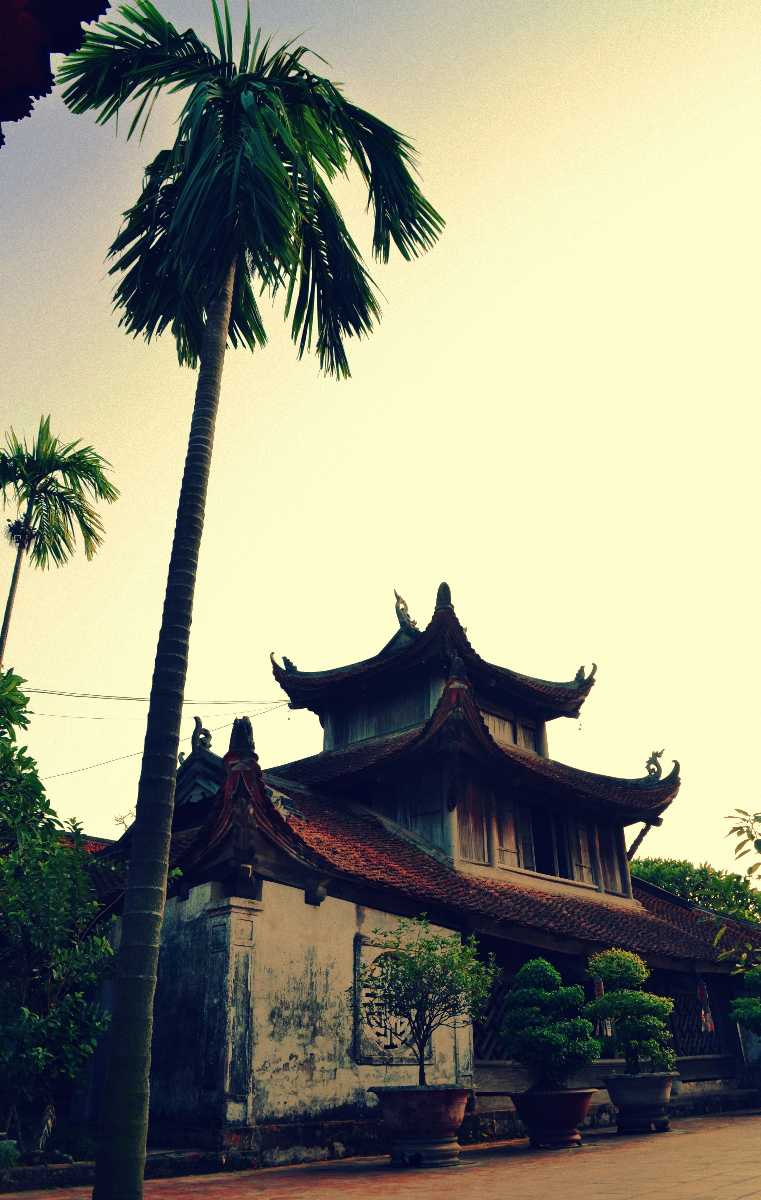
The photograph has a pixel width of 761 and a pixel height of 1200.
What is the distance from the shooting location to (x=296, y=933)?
1220 cm

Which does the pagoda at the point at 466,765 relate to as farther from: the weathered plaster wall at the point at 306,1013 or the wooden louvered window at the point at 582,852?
the weathered plaster wall at the point at 306,1013

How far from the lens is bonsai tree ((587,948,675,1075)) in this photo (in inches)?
549

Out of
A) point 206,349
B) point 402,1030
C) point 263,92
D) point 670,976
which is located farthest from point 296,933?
point 670,976

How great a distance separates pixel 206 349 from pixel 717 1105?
63.4 ft

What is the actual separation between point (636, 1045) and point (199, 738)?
8892 millimetres

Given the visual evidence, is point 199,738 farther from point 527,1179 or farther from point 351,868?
point 527,1179

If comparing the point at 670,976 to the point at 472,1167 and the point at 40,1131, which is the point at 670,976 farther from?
the point at 40,1131

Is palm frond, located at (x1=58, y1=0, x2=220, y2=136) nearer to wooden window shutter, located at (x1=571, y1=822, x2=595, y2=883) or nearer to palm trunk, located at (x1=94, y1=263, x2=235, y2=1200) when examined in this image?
palm trunk, located at (x1=94, y1=263, x2=235, y2=1200)

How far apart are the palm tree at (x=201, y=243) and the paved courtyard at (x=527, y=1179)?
2.89 metres

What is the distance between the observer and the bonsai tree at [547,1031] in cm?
1243

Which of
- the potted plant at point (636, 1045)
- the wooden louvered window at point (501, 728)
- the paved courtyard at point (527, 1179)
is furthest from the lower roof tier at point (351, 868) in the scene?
the wooden louvered window at point (501, 728)

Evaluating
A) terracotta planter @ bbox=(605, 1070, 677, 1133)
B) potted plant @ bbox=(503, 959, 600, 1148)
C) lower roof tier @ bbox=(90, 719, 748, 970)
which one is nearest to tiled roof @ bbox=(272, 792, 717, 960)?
lower roof tier @ bbox=(90, 719, 748, 970)

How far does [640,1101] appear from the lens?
46.3 ft

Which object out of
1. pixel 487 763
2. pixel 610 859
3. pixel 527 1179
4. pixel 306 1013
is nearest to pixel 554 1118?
pixel 306 1013
